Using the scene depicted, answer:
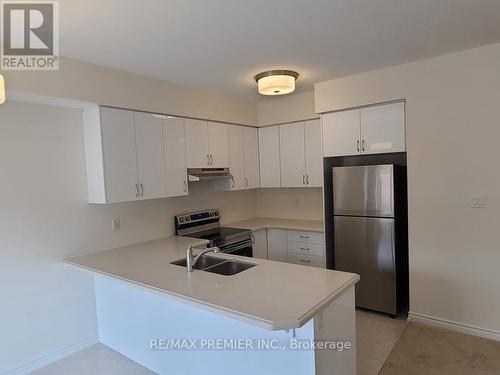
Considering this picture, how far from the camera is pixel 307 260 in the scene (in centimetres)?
399

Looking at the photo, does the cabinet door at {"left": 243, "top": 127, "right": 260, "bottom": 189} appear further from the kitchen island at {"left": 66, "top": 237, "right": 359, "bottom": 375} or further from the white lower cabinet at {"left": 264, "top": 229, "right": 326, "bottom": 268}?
the kitchen island at {"left": 66, "top": 237, "right": 359, "bottom": 375}

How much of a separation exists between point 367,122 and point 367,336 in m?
2.14

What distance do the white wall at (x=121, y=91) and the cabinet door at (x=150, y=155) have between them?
13cm

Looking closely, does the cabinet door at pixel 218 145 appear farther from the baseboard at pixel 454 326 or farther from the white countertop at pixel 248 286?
the baseboard at pixel 454 326

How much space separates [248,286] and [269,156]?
2705mm

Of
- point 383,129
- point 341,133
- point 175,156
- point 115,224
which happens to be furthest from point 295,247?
point 115,224

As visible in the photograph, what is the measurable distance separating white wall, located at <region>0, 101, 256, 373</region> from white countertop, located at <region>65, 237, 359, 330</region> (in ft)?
0.85

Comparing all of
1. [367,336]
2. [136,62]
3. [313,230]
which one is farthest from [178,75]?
[367,336]

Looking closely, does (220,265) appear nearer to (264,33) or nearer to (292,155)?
(264,33)

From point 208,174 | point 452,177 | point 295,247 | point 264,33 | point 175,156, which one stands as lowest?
point 295,247

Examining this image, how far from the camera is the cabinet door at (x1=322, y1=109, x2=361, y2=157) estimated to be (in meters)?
3.44

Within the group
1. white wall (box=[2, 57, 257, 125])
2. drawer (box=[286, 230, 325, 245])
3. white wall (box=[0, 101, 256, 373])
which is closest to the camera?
white wall (box=[2, 57, 257, 125])

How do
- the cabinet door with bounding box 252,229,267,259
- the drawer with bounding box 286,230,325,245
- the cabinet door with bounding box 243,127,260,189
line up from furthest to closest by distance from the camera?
1. the cabinet door with bounding box 243,127,260,189
2. the cabinet door with bounding box 252,229,267,259
3. the drawer with bounding box 286,230,325,245

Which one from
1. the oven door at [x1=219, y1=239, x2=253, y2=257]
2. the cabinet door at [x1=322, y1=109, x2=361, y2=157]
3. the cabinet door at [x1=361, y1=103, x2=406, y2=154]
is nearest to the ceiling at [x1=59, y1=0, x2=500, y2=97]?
the cabinet door at [x1=361, y1=103, x2=406, y2=154]
